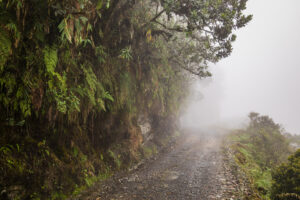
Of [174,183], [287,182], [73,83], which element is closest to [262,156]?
[287,182]

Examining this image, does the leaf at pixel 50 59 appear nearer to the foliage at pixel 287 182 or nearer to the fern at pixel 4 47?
the fern at pixel 4 47

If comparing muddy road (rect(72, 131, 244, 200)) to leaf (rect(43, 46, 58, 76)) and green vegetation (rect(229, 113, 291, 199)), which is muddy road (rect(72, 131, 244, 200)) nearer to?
green vegetation (rect(229, 113, 291, 199))

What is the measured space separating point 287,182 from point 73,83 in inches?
304

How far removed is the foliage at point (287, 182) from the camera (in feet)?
17.9

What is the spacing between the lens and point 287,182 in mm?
5938

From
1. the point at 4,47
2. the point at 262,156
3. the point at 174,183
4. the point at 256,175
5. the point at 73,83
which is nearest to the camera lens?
the point at 4,47

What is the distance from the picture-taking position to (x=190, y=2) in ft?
27.1

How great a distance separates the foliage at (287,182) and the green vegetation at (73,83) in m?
5.85

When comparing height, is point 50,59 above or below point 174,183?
above

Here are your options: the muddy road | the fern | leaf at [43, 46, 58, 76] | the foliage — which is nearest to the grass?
the foliage

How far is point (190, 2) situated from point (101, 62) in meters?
4.82

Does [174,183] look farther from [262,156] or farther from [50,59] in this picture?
[262,156]

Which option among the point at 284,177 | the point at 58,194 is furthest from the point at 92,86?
the point at 284,177

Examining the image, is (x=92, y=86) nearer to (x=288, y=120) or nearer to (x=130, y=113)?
(x=130, y=113)
